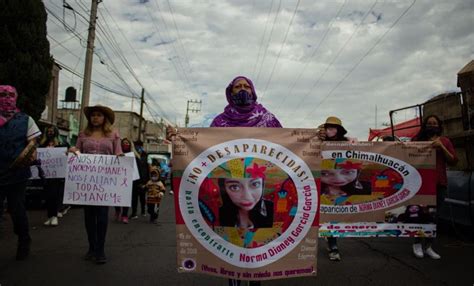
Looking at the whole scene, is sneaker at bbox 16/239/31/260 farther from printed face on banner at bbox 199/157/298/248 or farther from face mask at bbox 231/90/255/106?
face mask at bbox 231/90/255/106

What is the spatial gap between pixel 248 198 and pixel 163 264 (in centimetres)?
227

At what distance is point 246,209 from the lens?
9.47 feet

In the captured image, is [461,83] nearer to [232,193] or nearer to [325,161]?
[325,161]

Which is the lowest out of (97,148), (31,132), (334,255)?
(334,255)

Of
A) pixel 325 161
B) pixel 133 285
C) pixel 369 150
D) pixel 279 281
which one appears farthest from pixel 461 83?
pixel 133 285

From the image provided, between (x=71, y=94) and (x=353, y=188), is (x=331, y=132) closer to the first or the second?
(x=353, y=188)

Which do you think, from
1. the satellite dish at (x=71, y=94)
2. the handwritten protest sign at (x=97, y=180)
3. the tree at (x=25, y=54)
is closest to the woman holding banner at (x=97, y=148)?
the handwritten protest sign at (x=97, y=180)

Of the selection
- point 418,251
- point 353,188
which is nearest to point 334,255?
point 353,188

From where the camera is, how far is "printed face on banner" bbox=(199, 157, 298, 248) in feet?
9.46

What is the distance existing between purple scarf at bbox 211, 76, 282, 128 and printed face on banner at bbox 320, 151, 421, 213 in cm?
220

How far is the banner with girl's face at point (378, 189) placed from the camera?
521 centimetres

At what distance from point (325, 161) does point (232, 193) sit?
2.74 meters

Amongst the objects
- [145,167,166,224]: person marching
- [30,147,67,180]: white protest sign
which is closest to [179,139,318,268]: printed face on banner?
[30,147,67,180]: white protest sign

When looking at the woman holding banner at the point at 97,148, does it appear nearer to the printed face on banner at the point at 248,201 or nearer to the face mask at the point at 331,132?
the printed face on banner at the point at 248,201
